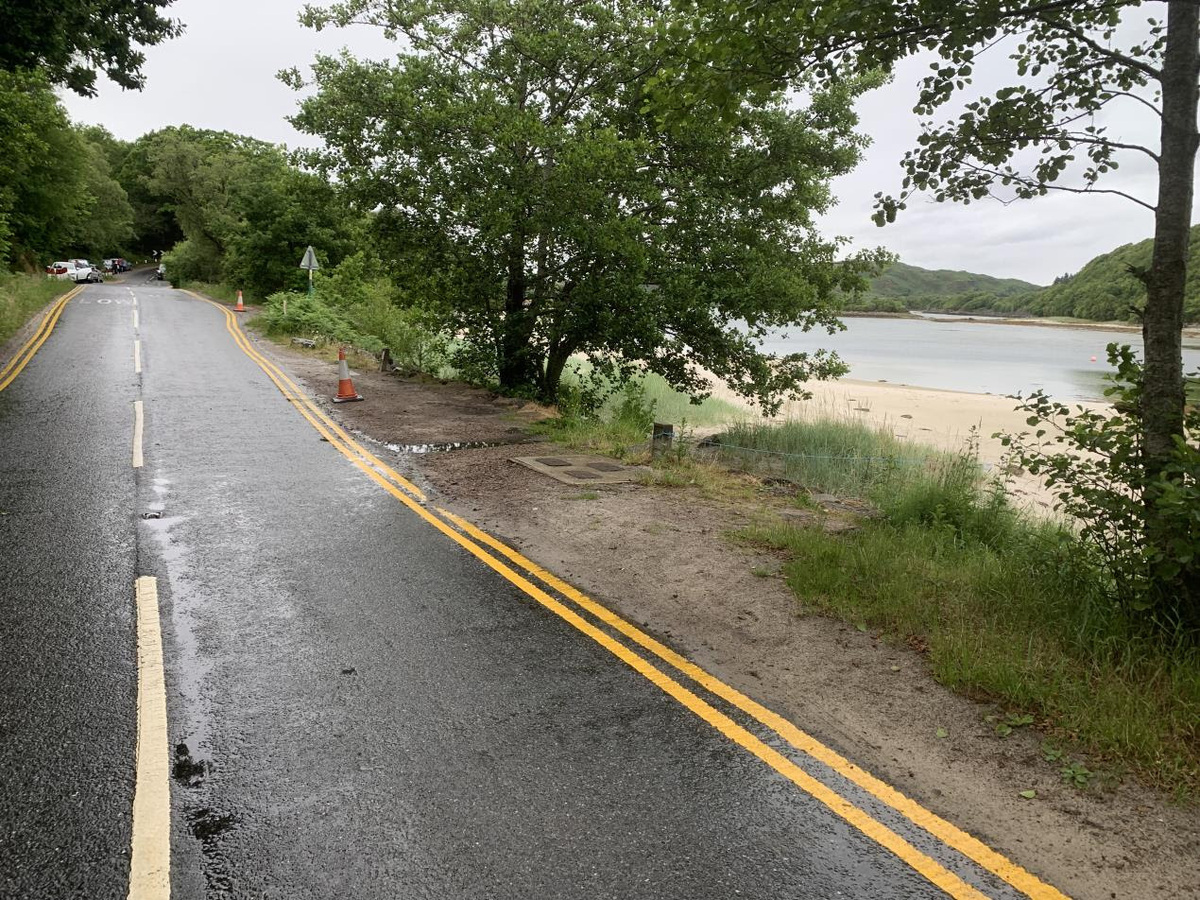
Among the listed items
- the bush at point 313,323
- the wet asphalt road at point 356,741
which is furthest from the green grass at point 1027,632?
the bush at point 313,323

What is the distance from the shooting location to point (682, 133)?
43.3 feet

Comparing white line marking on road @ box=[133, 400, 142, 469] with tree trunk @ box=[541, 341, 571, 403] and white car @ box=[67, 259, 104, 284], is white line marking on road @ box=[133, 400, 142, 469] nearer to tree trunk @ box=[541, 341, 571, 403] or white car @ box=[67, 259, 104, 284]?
tree trunk @ box=[541, 341, 571, 403]

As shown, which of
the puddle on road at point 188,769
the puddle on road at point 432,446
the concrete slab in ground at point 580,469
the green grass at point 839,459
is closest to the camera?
the puddle on road at point 188,769

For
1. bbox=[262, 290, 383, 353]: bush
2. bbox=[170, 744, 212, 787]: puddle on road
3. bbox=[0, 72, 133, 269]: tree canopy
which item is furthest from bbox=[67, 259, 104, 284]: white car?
bbox=[170, 744, 212, 787]: puddle on road

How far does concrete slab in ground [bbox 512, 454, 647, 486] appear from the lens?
9477mm

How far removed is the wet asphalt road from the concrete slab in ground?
2.80m

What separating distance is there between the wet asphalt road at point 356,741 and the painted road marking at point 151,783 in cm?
5

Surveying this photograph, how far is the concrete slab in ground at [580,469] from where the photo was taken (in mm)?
9477

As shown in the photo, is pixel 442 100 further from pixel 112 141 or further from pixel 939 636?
pixel 112 141

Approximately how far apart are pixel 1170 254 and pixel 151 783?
6.28m

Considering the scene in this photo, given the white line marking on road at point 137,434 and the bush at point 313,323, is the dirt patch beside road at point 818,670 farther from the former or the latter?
the bush at point 313,323

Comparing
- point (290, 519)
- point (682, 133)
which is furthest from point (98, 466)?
point (682, 133)

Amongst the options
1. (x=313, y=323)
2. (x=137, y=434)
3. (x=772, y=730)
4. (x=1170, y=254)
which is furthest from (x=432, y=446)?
(x=313, y=323)

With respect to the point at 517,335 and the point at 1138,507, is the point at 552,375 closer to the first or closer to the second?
the point at 517,335
